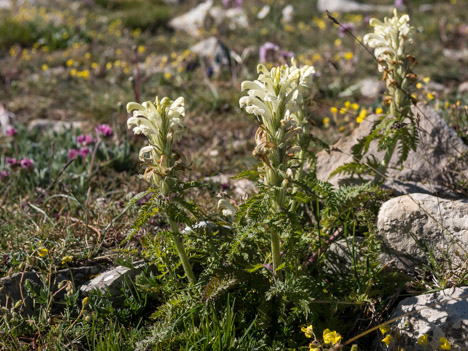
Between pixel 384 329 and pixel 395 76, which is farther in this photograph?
pixel 395 76

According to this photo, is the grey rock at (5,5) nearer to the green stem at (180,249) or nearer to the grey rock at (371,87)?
the grey rock at (371,87)

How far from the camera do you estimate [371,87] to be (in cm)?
631

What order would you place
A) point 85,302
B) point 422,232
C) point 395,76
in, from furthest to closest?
point 395,76 < point 422,232 < point 85,302

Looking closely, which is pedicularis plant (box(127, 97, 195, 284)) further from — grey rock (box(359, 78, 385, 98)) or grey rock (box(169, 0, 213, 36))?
grey rock (box(169, 0, 213, 36))

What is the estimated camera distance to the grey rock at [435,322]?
234 cm

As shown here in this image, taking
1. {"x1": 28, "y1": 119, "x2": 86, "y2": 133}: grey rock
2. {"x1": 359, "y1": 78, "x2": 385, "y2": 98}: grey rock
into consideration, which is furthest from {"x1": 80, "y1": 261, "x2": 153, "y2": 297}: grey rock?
{"x1": 359, "y1": 78, "x2": 385, "y2": 98}: grey rock

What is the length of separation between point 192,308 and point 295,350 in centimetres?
58

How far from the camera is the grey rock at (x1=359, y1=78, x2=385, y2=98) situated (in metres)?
6.12

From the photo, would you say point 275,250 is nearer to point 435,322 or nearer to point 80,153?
point 435,322

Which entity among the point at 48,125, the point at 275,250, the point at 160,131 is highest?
the point at 160,131

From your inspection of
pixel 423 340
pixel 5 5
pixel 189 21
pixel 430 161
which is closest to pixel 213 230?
pixel 423 340

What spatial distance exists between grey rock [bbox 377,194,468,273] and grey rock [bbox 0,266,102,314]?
1.87 metres

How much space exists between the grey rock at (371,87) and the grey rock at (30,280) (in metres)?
4.40

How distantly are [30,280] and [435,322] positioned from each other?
2283 mm
